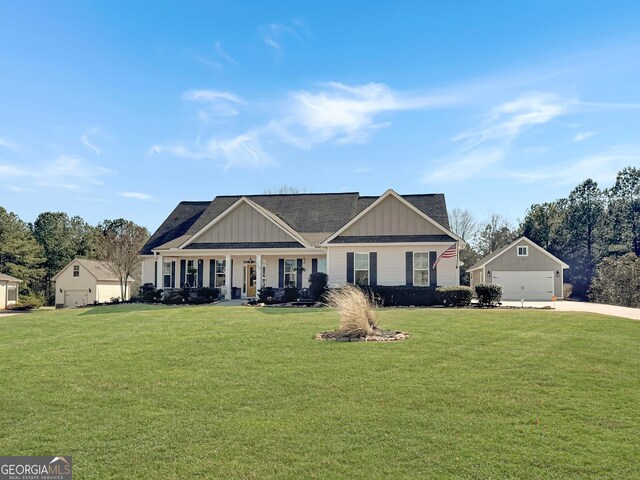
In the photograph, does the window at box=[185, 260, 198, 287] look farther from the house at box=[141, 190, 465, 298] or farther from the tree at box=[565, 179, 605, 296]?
the tree at box=[565, 179, 605, 296]

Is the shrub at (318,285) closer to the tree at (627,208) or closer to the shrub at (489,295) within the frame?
the shrub at (489,295)

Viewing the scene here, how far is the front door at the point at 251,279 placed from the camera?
28.3 m

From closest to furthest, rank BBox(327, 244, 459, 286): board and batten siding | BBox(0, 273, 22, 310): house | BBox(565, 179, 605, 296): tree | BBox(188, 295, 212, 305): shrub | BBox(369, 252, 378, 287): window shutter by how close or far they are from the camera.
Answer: BBox(327, 244, 459, 286): board and batten siding, BBox(369, 252, 378, 287): window shutter, BBox(188, 295, 212, 305): shrub, BBox(0, 273, 22, 310): house, BBox(565, 179, 605, 296): tree

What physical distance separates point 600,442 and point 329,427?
3460 millimetres

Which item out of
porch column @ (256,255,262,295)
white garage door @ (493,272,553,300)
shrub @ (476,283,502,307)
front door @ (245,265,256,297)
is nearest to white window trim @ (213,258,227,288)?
front door @ (245,265,256,297)

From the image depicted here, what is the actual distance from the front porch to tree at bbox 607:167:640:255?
142 feet

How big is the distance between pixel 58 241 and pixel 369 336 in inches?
2530

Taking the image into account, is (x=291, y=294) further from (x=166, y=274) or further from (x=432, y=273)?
(x=166, y=274)

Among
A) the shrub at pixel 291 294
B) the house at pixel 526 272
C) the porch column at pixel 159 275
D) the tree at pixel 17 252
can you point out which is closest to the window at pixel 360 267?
the shrub at pixel 291 294

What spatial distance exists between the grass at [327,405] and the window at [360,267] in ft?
39.3

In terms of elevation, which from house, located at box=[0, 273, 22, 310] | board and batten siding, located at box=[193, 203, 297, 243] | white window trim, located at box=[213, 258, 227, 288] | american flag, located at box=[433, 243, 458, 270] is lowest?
house, located at box=[0, 273, 22, 310]

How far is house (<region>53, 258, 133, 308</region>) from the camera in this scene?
4850cm

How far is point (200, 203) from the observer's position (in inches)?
1366

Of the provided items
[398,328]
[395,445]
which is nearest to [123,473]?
[395,445]
